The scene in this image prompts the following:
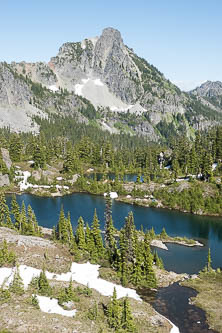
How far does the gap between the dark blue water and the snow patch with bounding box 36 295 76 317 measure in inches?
1154

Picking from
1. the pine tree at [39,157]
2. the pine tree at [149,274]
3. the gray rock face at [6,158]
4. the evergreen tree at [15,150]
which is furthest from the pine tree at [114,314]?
the evergreen tree at [15,150]

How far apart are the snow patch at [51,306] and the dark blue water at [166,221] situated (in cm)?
2930

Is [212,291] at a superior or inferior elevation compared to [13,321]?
inferior

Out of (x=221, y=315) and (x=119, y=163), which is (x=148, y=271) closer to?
(x=221, y=315)

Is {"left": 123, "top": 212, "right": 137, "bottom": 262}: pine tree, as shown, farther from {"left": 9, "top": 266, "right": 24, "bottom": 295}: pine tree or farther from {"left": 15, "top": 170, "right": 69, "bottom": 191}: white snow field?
{"left": 15, "top": 170, "right": 69, "bottom": 191}: white snow field

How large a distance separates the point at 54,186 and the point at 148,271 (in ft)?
272

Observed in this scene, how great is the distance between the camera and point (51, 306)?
1684 inches

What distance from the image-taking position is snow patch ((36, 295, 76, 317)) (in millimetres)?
41531

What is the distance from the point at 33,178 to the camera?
455 feet

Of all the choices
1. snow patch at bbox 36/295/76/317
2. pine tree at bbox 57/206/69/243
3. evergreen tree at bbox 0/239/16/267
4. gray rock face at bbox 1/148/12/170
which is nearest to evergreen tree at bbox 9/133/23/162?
gray rock face at bbox 1/148/12/170

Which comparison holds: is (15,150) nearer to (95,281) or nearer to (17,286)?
(95,281)

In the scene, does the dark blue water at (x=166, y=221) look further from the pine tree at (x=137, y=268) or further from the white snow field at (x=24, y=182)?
the pine tree at (x=137, y=268)

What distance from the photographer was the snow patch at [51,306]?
4153 cm

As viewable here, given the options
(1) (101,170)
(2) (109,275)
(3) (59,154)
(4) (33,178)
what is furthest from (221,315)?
(3) (59,154)
